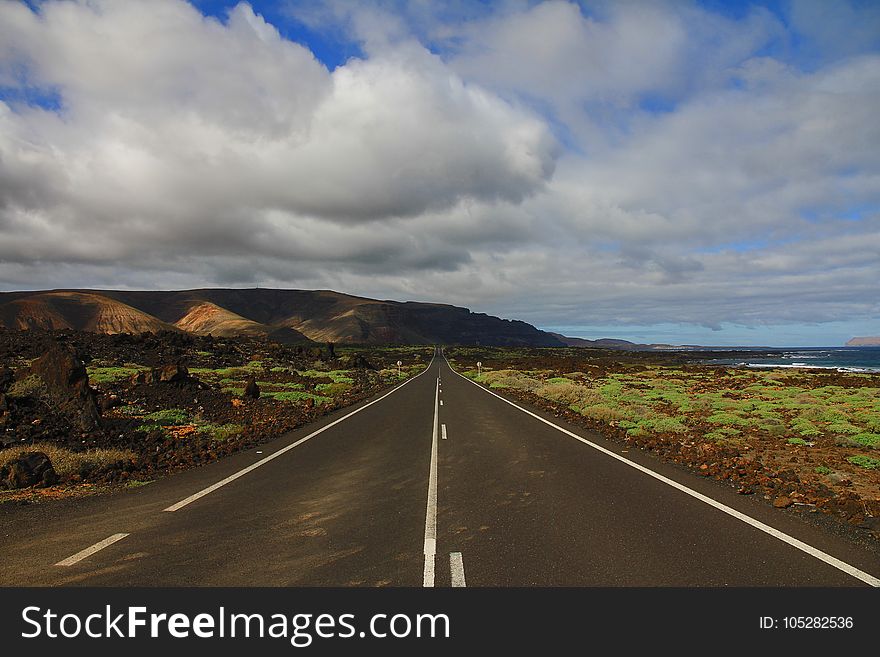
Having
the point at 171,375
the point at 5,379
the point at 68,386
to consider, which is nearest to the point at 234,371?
the point at 171,375

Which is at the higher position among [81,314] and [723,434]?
[81,314]

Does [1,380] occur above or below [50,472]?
above

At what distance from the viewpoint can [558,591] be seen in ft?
15.9

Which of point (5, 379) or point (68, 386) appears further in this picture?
point (5, 379)

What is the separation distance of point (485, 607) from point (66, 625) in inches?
152

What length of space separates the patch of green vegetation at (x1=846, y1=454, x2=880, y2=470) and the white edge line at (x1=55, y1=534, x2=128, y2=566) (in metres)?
14.5

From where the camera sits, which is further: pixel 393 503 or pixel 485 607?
pixel 393 503

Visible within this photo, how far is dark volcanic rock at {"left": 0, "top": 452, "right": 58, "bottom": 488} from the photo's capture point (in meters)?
9.08

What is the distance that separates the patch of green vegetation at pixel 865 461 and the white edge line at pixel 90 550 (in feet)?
47.5

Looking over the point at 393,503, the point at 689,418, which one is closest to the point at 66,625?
the point at 393,503

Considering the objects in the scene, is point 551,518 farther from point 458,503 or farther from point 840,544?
point 840,544

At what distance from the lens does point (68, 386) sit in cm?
1559

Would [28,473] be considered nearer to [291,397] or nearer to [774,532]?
[774,532]

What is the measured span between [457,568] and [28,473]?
888cm
